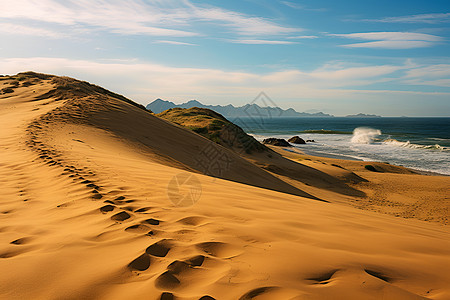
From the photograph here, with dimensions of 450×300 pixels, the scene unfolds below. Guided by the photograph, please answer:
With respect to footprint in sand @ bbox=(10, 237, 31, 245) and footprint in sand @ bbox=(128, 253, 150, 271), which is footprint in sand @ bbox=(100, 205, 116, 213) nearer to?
footprint in sand @ bbox=(10, 237, 31, 245)

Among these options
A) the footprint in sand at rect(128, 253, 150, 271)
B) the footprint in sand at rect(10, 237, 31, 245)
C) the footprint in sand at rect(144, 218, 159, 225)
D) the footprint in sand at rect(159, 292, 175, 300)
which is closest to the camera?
the footprint in sand at rect(159, 292, 175, 300)

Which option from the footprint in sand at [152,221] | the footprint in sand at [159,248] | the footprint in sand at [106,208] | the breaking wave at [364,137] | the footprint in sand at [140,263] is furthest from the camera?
the breaking wave at [364,137]

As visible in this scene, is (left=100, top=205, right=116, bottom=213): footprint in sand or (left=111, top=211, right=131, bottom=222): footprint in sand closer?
(left=111, top=211, right=131, bottom=222): footprint in sand

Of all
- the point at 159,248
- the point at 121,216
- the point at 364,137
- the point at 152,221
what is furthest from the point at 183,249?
the point at 364,137

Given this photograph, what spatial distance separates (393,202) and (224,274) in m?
12.1

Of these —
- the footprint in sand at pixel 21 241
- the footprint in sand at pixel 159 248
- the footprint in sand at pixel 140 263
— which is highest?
the footprint in sand at pixel 159 248

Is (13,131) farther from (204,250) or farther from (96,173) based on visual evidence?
(204,250)

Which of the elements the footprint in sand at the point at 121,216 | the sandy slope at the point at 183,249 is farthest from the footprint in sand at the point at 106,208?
the footprint in sand at the point at 121,216

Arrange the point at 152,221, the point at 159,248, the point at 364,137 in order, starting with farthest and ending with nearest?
the point at 364,137
the point at 152,221
the point at 159,248

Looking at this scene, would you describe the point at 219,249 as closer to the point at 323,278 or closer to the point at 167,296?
the point at 167,296

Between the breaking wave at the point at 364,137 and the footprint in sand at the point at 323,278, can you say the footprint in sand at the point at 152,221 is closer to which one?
the footprint in sand at the point at 323,278

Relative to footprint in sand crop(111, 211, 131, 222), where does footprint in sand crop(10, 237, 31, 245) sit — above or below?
below

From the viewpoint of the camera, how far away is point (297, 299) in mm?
1435

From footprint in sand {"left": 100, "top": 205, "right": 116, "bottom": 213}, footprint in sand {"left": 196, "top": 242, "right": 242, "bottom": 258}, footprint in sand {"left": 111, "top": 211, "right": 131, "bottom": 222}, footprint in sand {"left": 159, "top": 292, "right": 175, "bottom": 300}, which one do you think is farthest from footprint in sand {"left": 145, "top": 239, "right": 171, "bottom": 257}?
footprint in sand {"left": 100, "top": 205, "right": 116, "bottom": 213}
